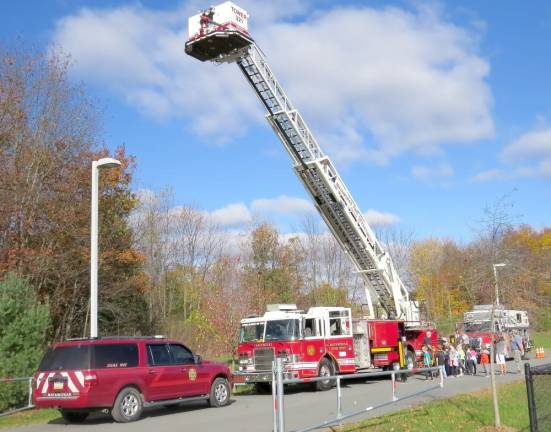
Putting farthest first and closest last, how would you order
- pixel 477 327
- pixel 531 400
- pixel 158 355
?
pixel 477 327 < pixel 158 355 < pixel 531 400

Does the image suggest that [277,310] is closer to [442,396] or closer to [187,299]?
[442,396]

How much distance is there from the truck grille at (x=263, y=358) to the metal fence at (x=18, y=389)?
6.96 metres

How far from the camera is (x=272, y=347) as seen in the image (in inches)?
766

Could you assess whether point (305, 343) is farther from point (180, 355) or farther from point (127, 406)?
point (127, 406)

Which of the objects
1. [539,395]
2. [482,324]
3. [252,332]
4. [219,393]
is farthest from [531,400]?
[482,324]

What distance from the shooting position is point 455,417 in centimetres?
1272

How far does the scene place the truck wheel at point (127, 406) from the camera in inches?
512

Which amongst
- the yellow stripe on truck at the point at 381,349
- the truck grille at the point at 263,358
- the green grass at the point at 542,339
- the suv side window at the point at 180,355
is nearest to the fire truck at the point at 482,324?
the yellow stripe on truck at the point at 381,349

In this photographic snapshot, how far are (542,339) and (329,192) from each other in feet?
120

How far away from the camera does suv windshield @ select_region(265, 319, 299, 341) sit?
1966 cm

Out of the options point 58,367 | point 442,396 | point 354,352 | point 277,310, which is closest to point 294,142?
point 277,310

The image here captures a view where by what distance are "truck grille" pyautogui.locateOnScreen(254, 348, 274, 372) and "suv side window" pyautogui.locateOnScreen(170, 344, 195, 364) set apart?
4475 millimetres

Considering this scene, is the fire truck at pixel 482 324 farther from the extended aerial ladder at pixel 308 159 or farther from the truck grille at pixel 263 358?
the truck grille at pixel 263 358

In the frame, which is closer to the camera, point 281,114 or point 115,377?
point 115,377
